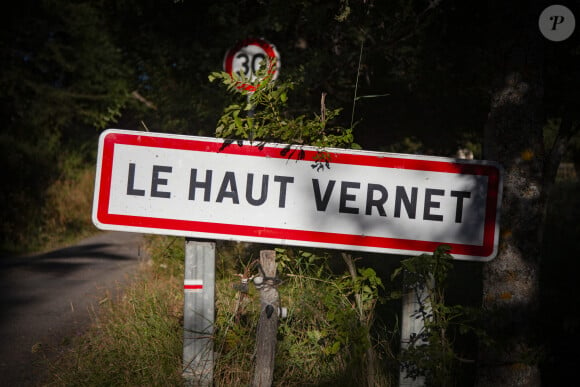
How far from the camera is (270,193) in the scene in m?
2.39

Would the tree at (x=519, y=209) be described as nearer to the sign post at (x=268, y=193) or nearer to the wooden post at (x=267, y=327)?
the sign post at (x=268, y=193)

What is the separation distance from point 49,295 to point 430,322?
5.32 metres

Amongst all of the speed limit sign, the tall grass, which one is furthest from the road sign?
the speed limit sign

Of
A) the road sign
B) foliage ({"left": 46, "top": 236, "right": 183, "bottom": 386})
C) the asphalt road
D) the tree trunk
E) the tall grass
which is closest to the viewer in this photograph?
the road sign

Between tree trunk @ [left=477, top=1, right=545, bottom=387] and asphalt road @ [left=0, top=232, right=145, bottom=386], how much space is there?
2.88 m

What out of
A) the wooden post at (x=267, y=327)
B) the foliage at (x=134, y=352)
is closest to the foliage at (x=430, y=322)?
the wooden post at (x=267, y=327)

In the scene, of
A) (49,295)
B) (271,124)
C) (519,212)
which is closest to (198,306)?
(271,124)

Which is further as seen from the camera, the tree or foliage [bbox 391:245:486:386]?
the tree

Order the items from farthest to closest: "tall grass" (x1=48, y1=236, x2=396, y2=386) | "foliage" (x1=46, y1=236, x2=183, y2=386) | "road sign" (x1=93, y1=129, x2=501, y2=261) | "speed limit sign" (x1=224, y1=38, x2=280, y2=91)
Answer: "speed limit sign" (x1=224, y1=38, x2=280, y2=91)
"foliage" (x1=46, y1=236, x2=183, y2=386)
"tall grass" (x1=48, y1=236, x2=396, y2=386)
"road sign" (x1=93, y1=129, x2=501, y2=261)

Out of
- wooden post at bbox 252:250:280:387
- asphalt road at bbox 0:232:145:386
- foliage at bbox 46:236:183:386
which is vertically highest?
wooden post at bbox 252:250:280:387

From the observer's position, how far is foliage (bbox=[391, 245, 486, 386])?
A: 2268 mm

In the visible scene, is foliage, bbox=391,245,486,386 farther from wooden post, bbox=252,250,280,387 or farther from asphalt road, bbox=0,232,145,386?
asphalt road, bbox=0,232,145,386

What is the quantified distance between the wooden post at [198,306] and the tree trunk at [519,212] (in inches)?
51.8

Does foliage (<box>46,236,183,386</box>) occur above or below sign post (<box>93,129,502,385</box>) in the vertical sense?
below
